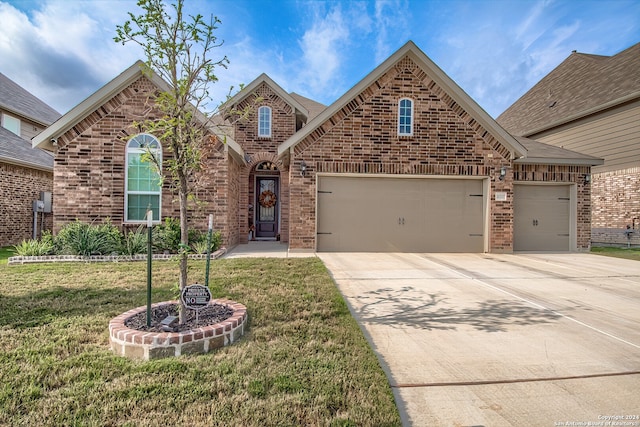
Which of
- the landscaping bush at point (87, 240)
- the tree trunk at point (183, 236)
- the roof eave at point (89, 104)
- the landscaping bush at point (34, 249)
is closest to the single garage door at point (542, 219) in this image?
the tree trunk at point (183, 236)

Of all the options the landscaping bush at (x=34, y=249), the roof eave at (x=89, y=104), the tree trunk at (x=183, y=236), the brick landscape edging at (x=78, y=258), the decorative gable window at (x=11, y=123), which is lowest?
the brick landscape edging at (x=78, y=258)

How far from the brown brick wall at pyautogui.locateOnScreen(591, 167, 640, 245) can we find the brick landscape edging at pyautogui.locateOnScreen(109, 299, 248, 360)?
15.3 metres

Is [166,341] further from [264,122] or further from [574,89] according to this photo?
[574,89]

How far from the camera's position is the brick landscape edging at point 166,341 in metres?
3.09

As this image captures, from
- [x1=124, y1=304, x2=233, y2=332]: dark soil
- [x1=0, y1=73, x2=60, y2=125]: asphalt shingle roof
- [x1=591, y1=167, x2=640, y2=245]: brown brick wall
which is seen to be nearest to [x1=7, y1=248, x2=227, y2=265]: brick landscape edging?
[x1=124, y1=304, x2=233, y2=332]: dark soil

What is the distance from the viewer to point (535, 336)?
3.79 metres

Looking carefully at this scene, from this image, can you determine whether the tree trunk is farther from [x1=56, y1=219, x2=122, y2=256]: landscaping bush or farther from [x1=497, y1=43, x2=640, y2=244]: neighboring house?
[x1=497, y1=43, x2=640, y2=244]: neighboring house

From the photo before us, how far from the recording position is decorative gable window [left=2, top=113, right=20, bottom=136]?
51.2ft

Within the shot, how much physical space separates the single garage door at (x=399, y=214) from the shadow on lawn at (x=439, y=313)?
4.89m

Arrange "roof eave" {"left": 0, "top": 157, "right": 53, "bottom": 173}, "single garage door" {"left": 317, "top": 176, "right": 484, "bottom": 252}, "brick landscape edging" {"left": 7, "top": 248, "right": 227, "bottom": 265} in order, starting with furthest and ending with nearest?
"roof eave" {"left": 0, "top": 157, "right": 53, "bottom": 173} < "single garage door" {"left": 317, "top": 176, "right": 484, "bottom": 252} < "brick landscape edging" {"left": 7, "top": 248, "right": 227, "bottom": 265}

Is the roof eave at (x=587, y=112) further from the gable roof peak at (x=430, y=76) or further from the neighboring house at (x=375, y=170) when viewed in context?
the gable roof peak at (x=430, y=76)

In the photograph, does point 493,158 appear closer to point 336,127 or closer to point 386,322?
point 336,127

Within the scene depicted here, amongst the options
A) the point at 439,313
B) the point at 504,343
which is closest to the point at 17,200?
the point at 439,313

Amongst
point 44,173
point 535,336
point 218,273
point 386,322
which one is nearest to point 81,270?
point 218,273
